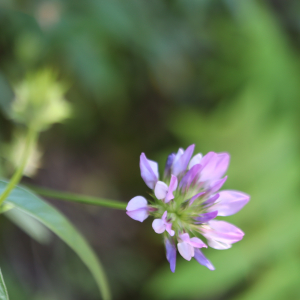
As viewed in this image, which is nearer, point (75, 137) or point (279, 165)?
point (279, 165)

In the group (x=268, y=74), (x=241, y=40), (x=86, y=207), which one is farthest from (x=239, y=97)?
(x=86, y=207)

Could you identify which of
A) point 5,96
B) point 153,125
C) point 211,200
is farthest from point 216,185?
point 153,125

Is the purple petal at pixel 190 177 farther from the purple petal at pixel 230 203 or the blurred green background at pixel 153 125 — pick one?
the blurred green background at pixel 153 125

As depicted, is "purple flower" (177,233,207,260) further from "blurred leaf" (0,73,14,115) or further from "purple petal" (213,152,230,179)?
"blurred leaf" (0,73,14,115)

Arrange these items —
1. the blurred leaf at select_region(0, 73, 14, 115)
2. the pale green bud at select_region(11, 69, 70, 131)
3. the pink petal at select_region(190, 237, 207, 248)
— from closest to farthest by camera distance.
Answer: the pink petal at select_region(190, 237, 207, 248) → the pale green bud at select_region(11, 69, 70, 131) → the blurred leaf at select_region(0, 73, 14, 115)

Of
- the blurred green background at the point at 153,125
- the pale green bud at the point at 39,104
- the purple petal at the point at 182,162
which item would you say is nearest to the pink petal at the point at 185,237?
the purple petal at the point at 182,162

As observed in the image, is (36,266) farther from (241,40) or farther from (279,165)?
(241,40)

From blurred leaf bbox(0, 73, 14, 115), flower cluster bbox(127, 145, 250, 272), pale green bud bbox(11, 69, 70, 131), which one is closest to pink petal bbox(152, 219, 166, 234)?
flower cluster bbox(127, 145, 250, 272)
